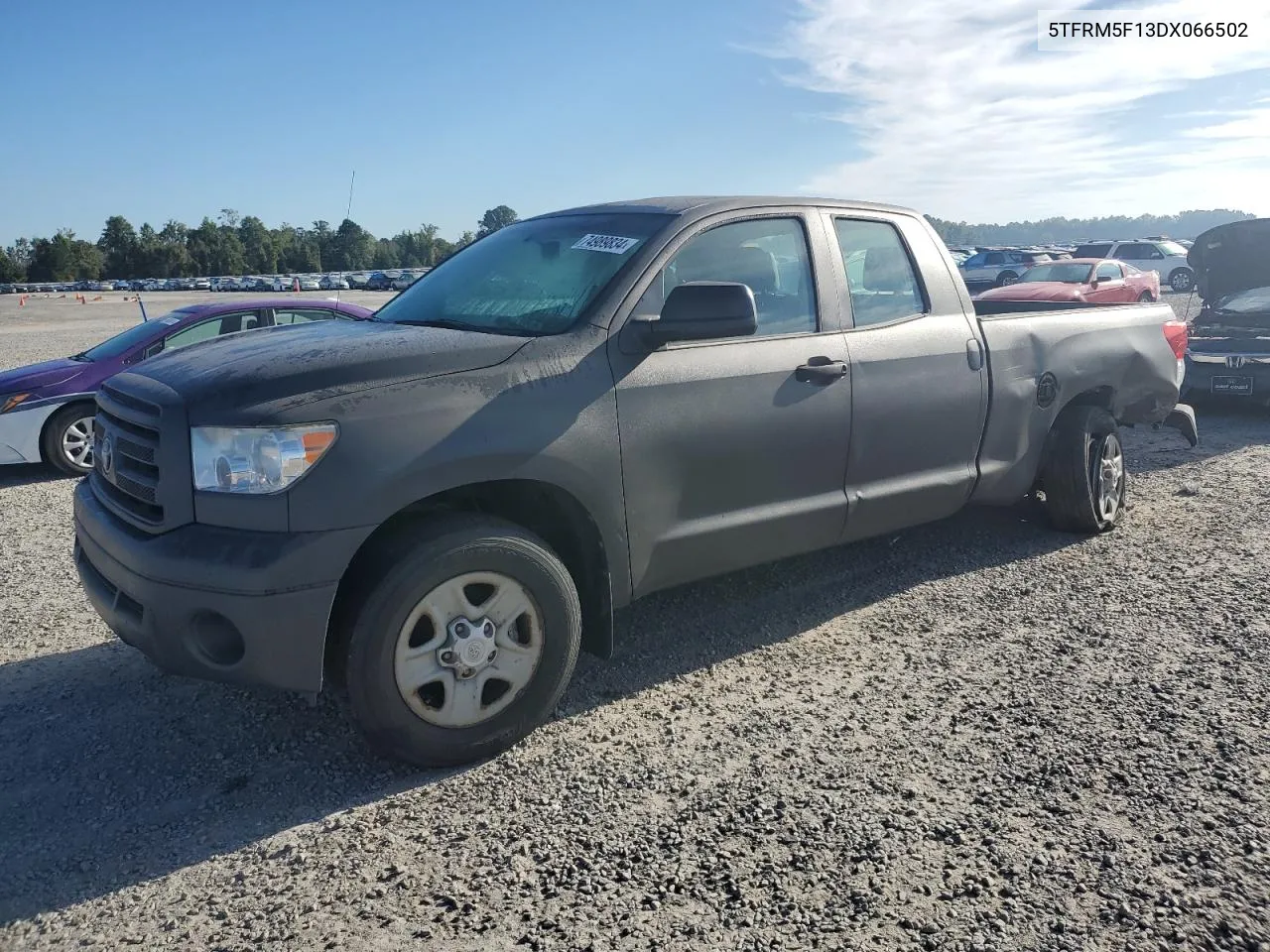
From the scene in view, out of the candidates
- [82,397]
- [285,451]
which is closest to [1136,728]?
[285,451]

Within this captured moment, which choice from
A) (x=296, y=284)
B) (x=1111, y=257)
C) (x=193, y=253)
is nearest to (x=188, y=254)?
(x=193, y=253)

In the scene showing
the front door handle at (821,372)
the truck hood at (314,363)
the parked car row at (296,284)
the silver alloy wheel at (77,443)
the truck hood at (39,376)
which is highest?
the parked car row at (296,284)

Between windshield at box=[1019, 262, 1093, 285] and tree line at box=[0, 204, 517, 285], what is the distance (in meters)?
96.5

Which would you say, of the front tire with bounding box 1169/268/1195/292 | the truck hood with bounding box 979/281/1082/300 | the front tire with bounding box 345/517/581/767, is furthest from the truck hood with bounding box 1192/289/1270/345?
the front tire with bounding box 1169/268/1195/292

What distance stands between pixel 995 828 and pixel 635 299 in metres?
2.13

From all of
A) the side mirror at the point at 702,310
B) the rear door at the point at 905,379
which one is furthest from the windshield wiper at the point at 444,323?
the rear door at the point at 905,379

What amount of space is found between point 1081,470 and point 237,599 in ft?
14.8

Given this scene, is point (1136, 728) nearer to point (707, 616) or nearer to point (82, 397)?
point (707, 616)

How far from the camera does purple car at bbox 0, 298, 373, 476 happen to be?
7949 mm

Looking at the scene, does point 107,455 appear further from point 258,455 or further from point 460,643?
point 460,643

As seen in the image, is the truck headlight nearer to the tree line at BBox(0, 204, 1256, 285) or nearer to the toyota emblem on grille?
the toyota emblem on grille

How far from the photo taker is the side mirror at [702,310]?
3.45m

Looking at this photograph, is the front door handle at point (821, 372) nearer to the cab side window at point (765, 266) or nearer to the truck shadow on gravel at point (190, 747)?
the cab side window at point (765, 266)

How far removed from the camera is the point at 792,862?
270cm
